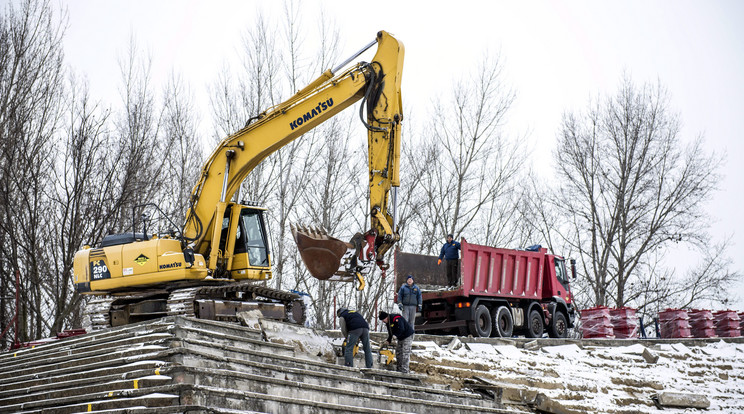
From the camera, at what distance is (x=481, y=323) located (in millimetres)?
20047

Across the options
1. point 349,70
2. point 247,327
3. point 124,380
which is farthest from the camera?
point 349,70

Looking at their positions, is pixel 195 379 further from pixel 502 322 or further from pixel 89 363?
pixel 502 322

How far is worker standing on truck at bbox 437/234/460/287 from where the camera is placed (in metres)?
20.2

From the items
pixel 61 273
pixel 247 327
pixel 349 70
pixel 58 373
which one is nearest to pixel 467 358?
pixel 247 327

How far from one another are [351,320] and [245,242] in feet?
11.0

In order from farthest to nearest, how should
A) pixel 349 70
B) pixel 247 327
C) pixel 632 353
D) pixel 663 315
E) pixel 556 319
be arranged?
1. pixel 663 315
2. pixel 556 319
3. pixel 632 353
4. pixel 349 70
5. pixel 247 327

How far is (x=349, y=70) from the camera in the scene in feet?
48.1

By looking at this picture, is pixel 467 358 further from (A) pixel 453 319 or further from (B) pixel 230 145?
(B) pixel 230 145

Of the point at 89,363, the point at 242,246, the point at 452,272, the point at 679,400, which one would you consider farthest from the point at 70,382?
the point at 679,400

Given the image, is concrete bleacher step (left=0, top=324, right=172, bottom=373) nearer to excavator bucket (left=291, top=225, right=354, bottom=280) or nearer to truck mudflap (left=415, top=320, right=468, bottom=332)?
excavator bucket (left=291, top=225, right=354, bottom=280)

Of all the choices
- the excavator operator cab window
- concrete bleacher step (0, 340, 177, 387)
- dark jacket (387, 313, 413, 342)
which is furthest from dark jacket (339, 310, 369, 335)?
concrete bleacher step (0, 340, 177, 387)

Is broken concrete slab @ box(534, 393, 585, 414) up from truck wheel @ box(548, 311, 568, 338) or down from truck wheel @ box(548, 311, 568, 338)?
down

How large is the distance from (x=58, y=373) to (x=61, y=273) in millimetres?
10411

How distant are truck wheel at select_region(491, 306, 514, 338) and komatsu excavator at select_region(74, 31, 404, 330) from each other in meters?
6.68
